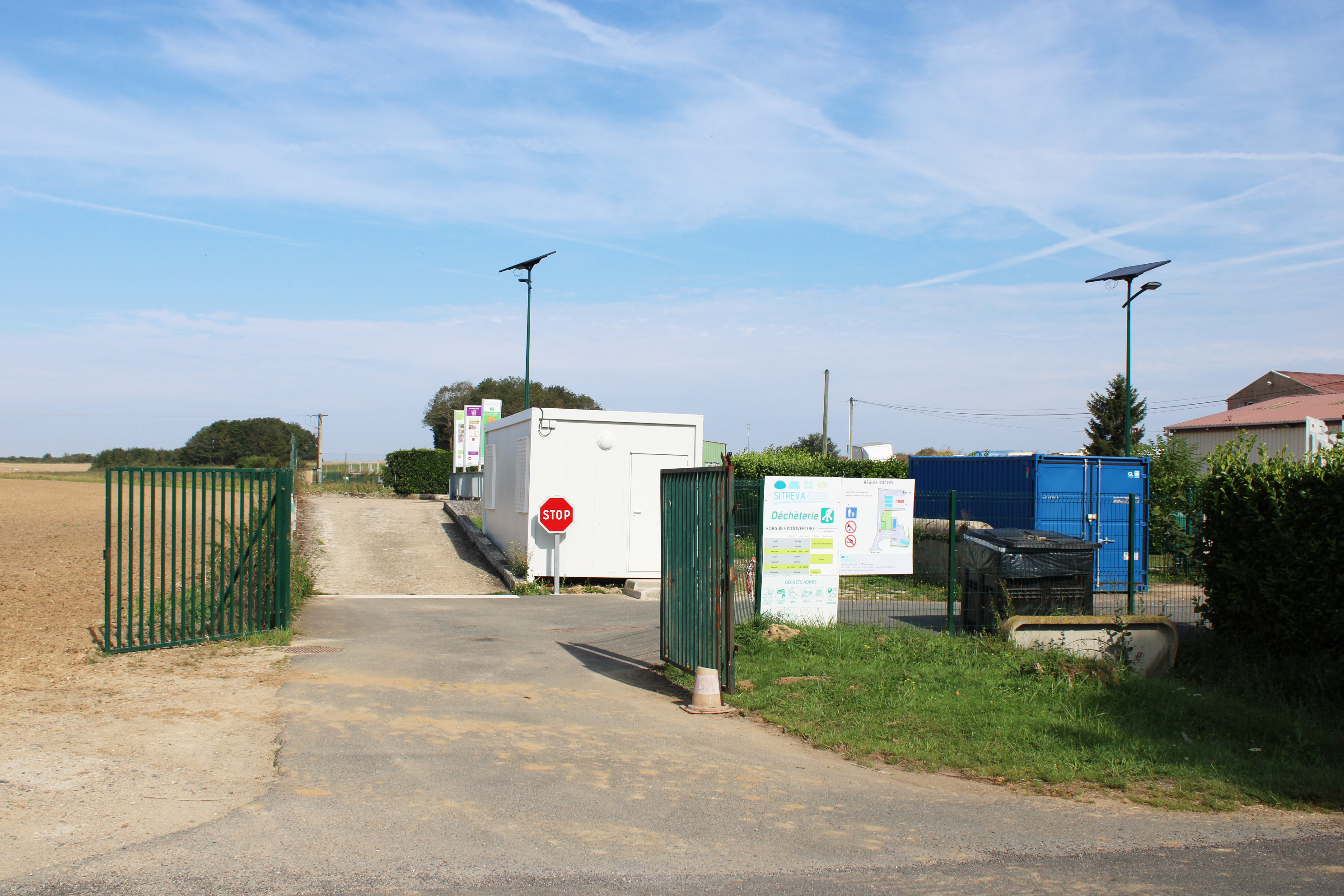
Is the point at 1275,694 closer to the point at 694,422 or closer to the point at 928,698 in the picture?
the point at 928,698

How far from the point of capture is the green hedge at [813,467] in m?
29.7

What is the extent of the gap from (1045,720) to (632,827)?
383cm

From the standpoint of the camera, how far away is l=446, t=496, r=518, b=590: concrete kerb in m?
17.9

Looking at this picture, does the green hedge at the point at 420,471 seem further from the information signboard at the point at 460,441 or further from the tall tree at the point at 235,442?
the tall tree at the point at 235,442

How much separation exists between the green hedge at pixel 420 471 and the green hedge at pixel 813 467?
1206 cm

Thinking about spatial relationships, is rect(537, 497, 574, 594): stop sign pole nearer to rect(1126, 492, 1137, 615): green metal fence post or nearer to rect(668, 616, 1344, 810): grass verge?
rect(668, 616, 1344, 810): grass verge

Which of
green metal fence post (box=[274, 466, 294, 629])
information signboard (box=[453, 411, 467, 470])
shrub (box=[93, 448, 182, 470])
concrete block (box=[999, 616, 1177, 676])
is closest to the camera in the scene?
concrete block (box=[999, 616, 1177, 676])

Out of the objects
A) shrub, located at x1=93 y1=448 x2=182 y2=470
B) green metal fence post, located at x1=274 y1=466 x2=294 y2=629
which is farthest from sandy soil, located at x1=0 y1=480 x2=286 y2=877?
shrub, located at x1=93 y1=448 x2=182 y2=470

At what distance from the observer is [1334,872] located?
4.67m

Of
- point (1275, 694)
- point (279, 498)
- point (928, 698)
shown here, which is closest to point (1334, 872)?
point (928, 698)

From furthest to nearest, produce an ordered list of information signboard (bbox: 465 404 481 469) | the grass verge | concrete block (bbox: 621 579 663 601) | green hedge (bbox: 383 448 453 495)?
green hedge (bbox: 383 448 453 495) < information signboard (bbox: 465 404 481 469) < concrete block (bbox: 621 579 663 601) < the grass verge

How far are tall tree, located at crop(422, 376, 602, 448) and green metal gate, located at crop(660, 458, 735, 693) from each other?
240 ft

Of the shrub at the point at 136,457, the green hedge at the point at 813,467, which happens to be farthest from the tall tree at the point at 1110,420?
the shrub at the point at 136,457

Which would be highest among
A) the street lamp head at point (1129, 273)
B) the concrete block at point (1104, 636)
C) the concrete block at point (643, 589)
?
the street lamp head at point (1129, 273)
